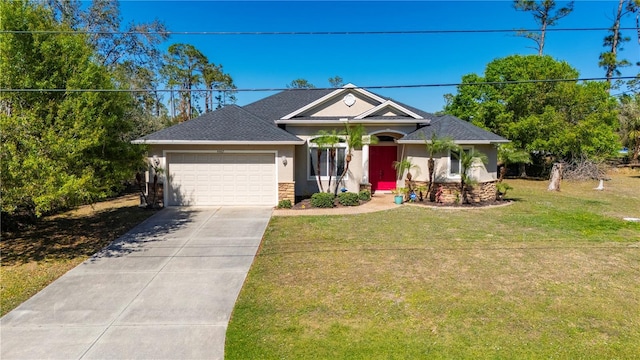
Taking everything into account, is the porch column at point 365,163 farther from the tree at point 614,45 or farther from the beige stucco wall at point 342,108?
the tree at point 614,45

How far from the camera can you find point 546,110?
24219 millimetres

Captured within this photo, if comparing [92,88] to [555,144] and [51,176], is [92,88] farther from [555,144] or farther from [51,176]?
[555,144]

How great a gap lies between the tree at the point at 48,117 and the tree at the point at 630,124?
3895 centimetres

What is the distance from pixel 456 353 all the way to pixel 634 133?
35.7 metres

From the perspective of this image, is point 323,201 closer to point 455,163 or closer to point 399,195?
point 399,195

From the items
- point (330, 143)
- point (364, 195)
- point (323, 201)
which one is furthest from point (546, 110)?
point (323, 201)

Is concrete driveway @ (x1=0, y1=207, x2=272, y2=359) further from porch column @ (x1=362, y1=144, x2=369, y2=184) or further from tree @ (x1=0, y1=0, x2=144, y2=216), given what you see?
porch column @ (x1=362, y1=144, x2=369, y2=184)

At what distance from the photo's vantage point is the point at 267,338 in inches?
200

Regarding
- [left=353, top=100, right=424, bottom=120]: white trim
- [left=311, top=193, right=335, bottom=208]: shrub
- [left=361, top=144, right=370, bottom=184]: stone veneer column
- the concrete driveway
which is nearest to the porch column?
[left=361, top=144, right=370, bottom=184]: stone veneer column

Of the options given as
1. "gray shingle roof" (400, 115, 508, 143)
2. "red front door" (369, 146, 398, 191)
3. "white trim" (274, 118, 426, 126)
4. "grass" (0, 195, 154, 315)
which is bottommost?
"grass" (0, 195, 154, 315)

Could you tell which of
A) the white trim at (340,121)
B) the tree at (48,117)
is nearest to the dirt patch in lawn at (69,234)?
the tree at (48,117)

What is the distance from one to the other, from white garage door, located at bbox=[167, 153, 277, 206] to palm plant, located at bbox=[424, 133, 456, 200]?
6.58 metres

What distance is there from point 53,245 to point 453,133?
1511 centimetres

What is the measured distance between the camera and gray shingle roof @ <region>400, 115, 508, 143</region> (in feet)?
49.9
